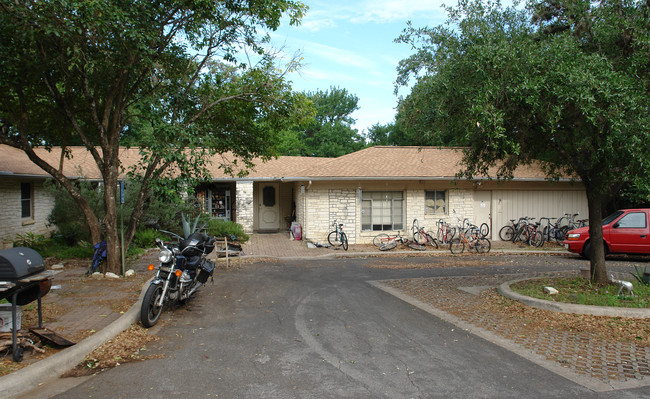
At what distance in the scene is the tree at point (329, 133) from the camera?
38844 millimetres

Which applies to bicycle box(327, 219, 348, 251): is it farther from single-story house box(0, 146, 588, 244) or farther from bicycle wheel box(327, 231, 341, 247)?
single-story house box(0, 146, 588, 244)

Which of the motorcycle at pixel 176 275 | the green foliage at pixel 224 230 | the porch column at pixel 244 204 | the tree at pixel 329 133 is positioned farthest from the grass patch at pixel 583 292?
the tree at pixel 329 133

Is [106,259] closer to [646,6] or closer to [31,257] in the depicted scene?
[31,257]

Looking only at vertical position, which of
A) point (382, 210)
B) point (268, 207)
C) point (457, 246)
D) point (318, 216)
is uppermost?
point (268, 207)

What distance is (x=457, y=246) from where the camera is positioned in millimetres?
17234

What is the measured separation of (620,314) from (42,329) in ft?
27.3

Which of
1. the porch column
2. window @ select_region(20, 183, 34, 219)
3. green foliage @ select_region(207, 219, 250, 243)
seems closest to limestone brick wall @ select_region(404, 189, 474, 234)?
green foliage @ select_region(207, 219, 250, 243)

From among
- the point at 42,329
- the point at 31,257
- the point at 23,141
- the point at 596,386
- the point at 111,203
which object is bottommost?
the point at 596,386

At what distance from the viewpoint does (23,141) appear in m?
9.87

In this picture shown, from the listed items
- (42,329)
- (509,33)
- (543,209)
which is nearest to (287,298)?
(42,329)

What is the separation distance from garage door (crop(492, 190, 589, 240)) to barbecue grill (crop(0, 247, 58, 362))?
17590mm

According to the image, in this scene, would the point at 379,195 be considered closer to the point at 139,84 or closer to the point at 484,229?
the point at 484,229

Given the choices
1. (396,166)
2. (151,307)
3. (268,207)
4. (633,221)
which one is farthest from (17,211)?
(633,221)

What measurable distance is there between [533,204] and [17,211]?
68.5ft
